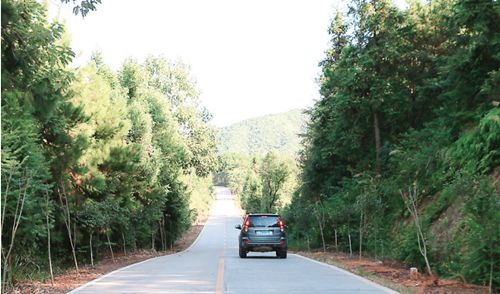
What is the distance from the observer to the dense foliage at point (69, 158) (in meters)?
8.07

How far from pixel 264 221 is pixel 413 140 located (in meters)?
8.54

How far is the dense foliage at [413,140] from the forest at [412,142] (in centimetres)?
5

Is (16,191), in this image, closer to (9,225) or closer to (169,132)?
(9,225)

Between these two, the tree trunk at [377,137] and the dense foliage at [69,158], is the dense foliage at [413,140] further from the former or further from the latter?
the dense foliage at [69,158]

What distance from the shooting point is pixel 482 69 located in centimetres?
2105

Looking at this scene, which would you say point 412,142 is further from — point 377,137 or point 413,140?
point 377,137

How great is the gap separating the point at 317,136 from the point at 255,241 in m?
15.9

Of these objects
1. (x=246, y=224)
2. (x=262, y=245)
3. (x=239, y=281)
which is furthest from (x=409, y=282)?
(x=246, y=224)

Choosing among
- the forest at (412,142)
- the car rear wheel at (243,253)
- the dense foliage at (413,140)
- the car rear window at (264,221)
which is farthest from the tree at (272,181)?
the car rear window at (264,221)

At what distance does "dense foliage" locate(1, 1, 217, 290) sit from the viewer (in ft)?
26.5

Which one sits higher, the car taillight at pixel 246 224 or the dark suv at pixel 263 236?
the car taillight at pixel 246 224

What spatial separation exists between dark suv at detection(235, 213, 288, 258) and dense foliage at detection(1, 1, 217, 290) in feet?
17.8

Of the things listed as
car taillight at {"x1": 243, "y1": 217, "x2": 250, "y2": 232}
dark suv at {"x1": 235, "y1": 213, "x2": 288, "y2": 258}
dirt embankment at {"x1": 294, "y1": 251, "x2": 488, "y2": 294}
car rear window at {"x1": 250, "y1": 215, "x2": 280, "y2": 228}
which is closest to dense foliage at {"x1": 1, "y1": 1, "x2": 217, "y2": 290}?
car taillight at {"x1": 243, "y1": 217, "x2": 250, "y2": 232}

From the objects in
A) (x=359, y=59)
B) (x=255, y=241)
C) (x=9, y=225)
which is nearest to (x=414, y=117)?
(x=359, y=59)
